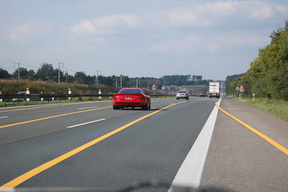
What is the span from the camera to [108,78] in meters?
180

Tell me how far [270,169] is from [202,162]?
1.06 metres

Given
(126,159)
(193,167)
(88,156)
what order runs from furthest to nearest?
(88,156)
(126,159)
(193,167)

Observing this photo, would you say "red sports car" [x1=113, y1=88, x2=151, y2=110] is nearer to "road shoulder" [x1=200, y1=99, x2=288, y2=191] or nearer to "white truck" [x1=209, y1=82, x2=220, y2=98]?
"road shoulder" [x1=200, y1=99, x2=288, y2=191]

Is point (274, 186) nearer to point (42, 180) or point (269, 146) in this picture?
point (42, 180)

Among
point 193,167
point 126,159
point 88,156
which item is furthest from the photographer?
point 88,156

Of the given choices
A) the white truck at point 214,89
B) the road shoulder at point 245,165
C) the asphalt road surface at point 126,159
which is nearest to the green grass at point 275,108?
the asphalt road surface at point 126,159

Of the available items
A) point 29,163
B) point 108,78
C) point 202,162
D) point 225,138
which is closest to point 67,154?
point 29,163

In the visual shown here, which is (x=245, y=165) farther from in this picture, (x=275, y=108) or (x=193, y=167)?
(x=275, y=108)

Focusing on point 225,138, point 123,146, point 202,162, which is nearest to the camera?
point 202,162

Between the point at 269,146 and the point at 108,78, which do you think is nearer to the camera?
the point at 269,146

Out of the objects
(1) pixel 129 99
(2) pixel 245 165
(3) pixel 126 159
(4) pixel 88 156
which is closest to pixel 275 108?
(1) pixel 129 99

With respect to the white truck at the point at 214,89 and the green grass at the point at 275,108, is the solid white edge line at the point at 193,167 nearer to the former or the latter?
the green grass at the point at 275,108

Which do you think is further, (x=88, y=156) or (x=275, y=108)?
(x=275, y=108)

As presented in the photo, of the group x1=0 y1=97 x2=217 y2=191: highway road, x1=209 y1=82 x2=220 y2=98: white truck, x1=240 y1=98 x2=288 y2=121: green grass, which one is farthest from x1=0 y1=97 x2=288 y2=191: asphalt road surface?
x1=209 y1=82 x2=220 y2=98: white truck
